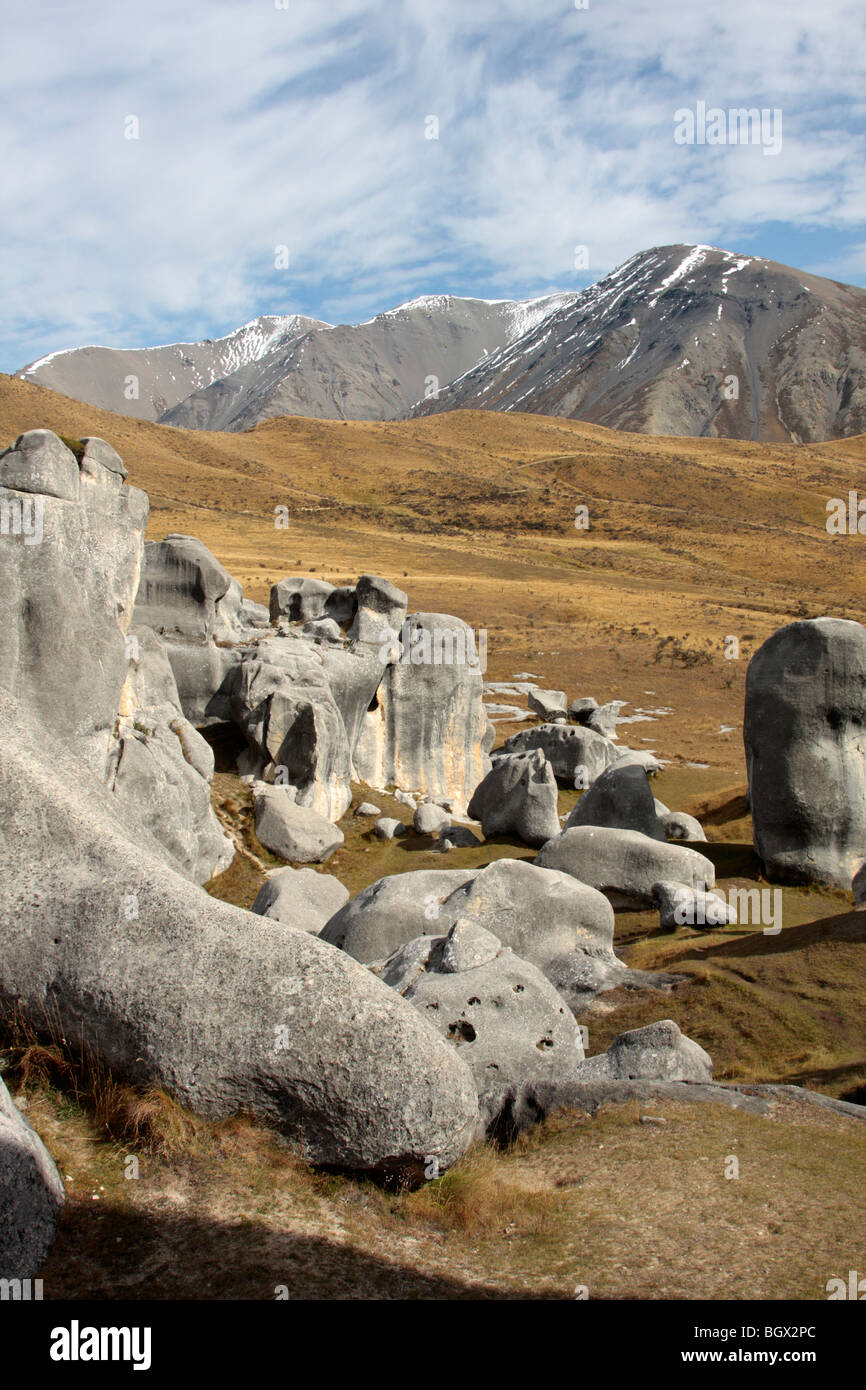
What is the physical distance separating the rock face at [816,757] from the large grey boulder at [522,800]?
4.77m

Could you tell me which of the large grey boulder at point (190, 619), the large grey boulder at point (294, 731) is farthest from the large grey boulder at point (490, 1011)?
the large grey boulder at point (190, 619)

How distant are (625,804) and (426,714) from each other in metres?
7.34

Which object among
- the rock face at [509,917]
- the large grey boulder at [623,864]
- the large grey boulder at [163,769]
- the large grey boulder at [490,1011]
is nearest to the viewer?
the large grey boulder at [490,1011]

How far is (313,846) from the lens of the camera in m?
19.0

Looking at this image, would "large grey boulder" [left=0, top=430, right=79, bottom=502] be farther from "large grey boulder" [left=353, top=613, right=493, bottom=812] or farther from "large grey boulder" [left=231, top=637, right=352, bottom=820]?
"large grey boulder" [left=353, top=613, right=493, bottom=812]

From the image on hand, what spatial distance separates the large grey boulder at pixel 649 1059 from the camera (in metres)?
8.66

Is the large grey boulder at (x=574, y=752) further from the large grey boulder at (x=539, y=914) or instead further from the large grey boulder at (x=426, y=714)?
the large grey boulder at (x=539, y=914)

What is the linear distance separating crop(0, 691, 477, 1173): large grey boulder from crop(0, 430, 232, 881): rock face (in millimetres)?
1900

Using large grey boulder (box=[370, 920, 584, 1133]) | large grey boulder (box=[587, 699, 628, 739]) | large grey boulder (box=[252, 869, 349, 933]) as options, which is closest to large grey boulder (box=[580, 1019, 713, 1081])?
large grey boulder (box=[370, 920, 584, 1133])

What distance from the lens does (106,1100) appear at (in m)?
5.71

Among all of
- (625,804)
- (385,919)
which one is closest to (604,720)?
(625,804)
